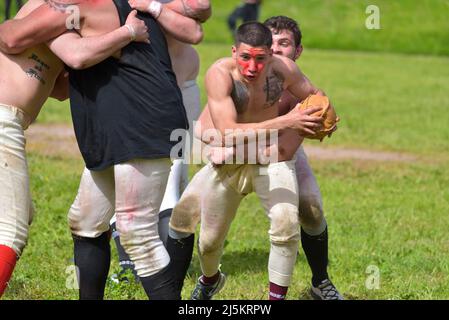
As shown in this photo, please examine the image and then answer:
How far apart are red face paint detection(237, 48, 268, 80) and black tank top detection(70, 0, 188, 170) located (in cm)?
59

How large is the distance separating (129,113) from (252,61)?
92 centimetres

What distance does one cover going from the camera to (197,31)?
18.1 feet

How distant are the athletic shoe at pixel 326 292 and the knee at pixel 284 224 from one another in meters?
0.88

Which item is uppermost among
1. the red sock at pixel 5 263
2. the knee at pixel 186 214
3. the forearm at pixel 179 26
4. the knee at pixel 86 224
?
the forearm at pixel 179 26

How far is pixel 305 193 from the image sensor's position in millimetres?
6590

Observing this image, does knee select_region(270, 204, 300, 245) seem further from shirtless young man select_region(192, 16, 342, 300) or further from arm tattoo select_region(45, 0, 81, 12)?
arm tattoo select_region(45, 0, 81, 12)

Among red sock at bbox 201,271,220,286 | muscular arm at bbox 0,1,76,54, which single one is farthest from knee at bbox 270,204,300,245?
muscular arm at bbox 0,1,76,54

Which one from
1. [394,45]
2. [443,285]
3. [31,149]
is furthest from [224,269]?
[394,45]

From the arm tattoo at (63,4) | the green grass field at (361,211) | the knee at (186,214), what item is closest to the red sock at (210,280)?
the green grass field at (361,211)

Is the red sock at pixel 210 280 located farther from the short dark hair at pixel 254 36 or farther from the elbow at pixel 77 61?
the elbow at pixel 77 61

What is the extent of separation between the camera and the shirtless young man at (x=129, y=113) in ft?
17.3

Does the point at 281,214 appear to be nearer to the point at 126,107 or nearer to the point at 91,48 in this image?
the point at 126,107

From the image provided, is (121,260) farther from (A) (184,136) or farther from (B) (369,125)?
(B) (369,125)

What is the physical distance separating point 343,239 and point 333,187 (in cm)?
260
